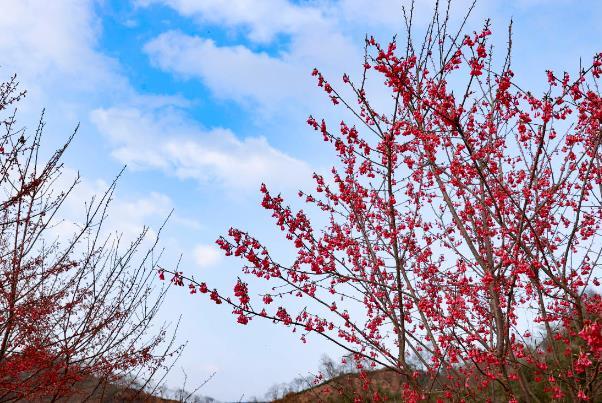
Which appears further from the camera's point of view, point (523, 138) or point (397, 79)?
point (523, 138)

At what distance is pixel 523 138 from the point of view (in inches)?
249

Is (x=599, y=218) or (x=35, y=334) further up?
(x=599, y=218)

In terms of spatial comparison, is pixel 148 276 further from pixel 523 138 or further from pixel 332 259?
pixel 523 138

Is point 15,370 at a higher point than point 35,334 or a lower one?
lower

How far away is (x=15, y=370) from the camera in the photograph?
578cm

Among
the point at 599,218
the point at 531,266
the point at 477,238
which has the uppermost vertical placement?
the point at 599,218

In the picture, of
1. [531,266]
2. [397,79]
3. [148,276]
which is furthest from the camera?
[148,276]

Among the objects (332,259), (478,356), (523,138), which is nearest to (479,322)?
(478,356)

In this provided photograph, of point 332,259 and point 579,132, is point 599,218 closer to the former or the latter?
point 579,132

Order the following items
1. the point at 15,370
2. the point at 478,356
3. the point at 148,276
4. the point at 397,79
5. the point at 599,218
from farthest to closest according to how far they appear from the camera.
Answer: the point at 599,218 → the point at 148,276 → the point at 15,370 → the point at 478,356 → the point at 397,79

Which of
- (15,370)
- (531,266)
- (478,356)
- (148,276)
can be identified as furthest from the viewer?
(148,276)

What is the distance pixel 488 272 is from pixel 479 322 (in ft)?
8.04

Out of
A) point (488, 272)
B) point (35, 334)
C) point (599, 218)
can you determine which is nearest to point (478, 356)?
point (488, 272)

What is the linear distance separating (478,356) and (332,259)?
1992mm
